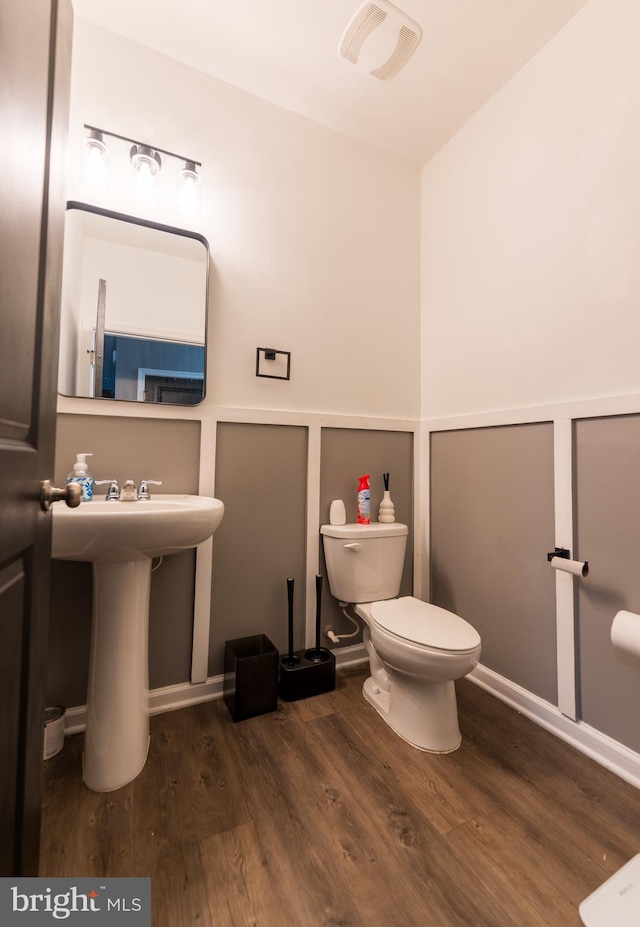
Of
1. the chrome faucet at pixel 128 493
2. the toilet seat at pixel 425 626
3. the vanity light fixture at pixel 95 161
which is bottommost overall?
the toilet seat at pixel 425 626

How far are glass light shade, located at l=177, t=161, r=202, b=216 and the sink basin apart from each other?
124cm

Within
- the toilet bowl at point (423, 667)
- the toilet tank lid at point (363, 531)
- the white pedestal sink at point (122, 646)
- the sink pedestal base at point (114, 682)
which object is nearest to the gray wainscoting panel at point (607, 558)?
the toilet bowl at point (423, 667)

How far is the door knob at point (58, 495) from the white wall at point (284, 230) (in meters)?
0.99

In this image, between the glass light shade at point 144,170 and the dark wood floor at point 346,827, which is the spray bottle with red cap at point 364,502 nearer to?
the dark wood floor at point 346,827

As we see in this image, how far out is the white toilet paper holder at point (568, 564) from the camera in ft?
4.39

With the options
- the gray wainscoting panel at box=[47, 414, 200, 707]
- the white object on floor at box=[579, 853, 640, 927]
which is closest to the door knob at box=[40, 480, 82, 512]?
the gray wainscoting panel at box=[47, 414, 200, 707]

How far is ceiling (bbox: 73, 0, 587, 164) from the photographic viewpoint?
144 centimetres

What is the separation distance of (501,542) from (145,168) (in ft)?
6.84

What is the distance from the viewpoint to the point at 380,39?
4.93 feet

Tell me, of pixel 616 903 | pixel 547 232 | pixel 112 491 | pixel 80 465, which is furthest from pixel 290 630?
pixel 547 232

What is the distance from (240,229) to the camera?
1.73 m

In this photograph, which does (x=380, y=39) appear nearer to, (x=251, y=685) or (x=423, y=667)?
(x=423, y=667)

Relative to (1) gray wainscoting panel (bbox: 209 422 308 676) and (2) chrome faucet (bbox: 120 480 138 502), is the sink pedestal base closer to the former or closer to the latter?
(2) chrome faucet (bbox: 120 480 138 502)

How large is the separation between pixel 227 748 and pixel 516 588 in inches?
49.0
